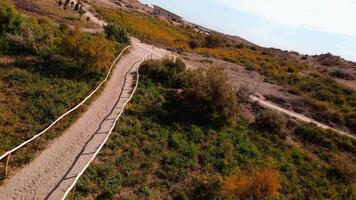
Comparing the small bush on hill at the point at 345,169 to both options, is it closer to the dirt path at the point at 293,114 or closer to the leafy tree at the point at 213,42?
the dirt path at the point at 293,114

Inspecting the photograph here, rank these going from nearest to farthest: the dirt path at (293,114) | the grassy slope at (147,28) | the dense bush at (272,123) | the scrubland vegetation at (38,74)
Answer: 1. the scrubland vegetation at (38,74)
2. the dense bush at (272,123)
3. the dirt path at (293,114)
4. the grassy slope at (147,28)

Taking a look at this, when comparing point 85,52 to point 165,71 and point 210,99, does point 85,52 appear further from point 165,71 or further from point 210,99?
point 210,99

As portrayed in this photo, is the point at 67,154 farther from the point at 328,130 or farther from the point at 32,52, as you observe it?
the point at 328,130

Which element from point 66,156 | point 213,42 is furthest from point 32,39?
point 213,42

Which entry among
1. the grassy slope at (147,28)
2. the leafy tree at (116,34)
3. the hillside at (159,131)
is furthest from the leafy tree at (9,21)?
the grassy slope at (147,28)

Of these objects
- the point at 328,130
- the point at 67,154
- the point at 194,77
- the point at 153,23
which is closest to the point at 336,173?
the point at 328,130
